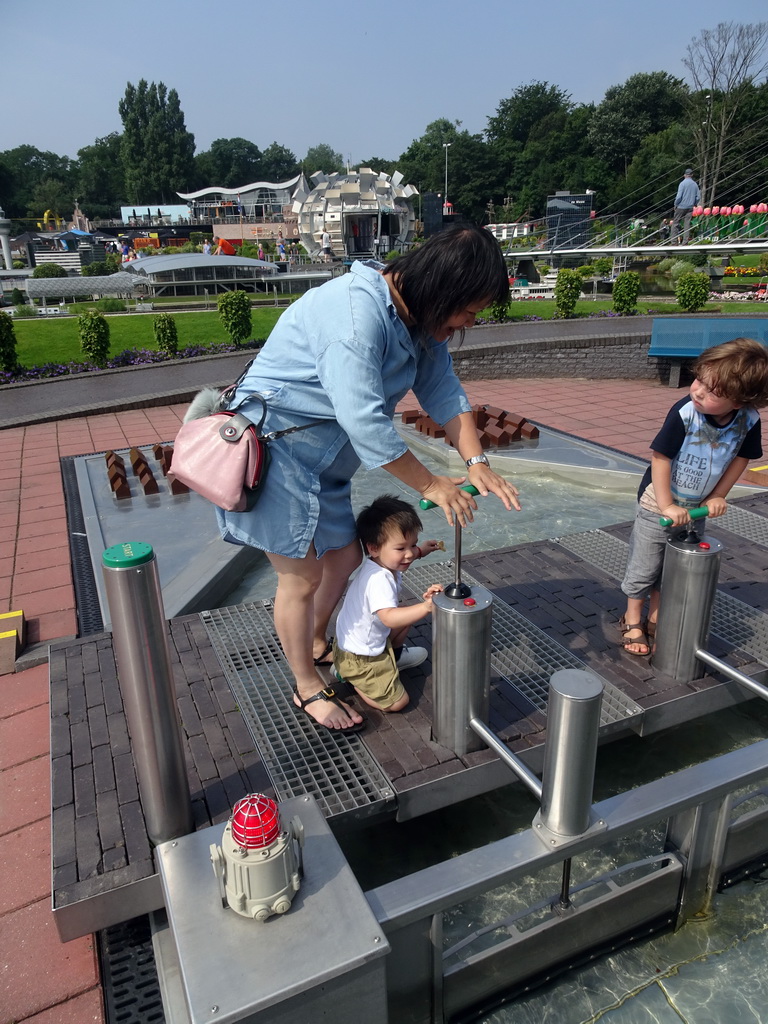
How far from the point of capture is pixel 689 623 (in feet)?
9.07

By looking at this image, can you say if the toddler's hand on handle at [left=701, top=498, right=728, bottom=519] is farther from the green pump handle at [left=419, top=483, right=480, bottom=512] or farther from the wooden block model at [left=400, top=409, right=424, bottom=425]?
the wooden block model at [left=400, top=409, right=424, bottom=425]

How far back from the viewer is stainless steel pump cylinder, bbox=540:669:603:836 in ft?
5.95

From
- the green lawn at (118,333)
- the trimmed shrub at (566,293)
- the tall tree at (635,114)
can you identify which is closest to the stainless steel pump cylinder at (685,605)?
the trimmed shrub at (566,293)

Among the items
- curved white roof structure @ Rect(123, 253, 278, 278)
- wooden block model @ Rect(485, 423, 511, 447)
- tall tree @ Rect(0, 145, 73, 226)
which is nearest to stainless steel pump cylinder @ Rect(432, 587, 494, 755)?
wooden block model @ Rect(485, 423, 511, 447)

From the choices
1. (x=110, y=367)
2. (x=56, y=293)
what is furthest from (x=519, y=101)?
(x=110, y=367)

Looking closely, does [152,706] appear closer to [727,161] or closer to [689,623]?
[689,623]

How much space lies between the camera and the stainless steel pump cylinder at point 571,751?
1.81 meters

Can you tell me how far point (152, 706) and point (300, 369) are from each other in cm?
106

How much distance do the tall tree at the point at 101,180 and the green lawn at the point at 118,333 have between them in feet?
270

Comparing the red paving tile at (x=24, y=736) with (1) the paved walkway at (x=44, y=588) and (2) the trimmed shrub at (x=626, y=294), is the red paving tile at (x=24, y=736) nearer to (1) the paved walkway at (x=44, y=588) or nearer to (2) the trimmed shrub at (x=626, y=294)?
(1) the paved walkway at (x=44, y=588)

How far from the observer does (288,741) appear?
2588 mm

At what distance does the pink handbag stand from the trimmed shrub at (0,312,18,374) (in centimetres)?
1148

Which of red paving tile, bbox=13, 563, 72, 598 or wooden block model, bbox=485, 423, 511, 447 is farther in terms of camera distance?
wooden block model, bbox=485, 423, 511, 447

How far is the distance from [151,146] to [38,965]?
102 metres
